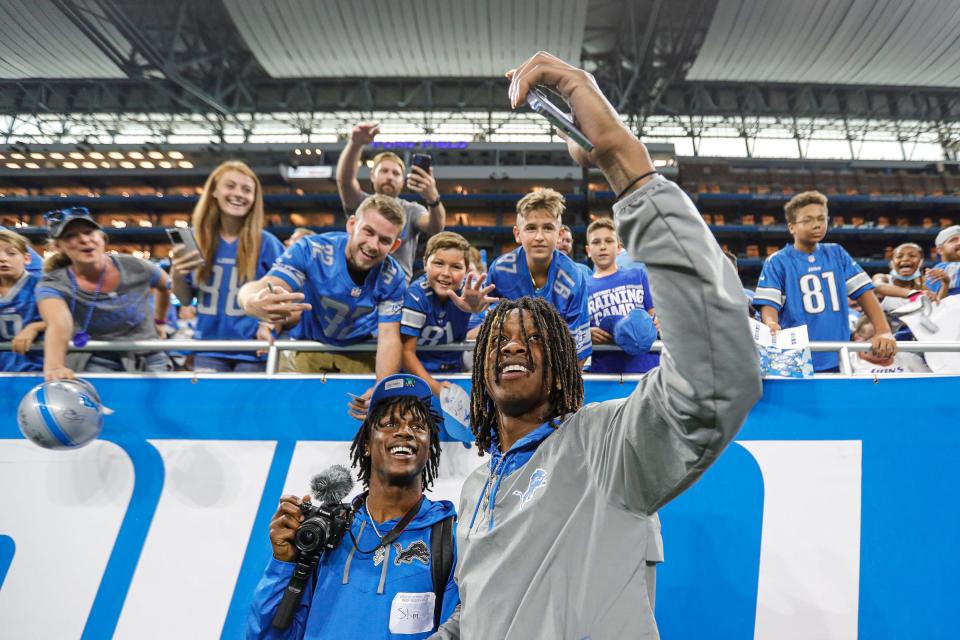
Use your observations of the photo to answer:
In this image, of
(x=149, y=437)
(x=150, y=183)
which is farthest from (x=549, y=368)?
(x=150, y=183)

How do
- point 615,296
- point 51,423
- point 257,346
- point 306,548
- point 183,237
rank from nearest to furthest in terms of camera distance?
1. point 306,548
2. point 51,423
3. point 183,237
4. point 257,346
5. point 615,296

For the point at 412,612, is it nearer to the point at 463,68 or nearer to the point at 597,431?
the point at 597,431

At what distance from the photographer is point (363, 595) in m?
1.93

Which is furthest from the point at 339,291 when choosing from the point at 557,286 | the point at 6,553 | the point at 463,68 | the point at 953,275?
A: the point at 463,68

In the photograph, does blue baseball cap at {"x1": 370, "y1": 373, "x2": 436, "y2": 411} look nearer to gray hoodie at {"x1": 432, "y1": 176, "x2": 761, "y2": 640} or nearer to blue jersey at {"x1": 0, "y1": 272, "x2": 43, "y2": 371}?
gray hoodie at {"x1": 432, "y1": 176, "x2": 761, "y2": 640}

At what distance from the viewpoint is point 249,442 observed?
2.92 m

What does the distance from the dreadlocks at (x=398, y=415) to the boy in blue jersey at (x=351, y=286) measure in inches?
20.6

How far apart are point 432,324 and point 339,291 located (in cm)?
58

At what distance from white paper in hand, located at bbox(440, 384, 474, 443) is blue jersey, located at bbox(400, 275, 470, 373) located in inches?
15.4

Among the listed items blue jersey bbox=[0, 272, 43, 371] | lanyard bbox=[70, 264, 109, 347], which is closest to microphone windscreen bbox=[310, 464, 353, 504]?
lanyard bbox=[70, 264, 109, 347]

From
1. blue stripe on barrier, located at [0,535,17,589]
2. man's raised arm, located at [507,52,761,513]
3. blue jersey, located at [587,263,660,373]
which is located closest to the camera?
man's raised arm, located at [507,52,761,513]

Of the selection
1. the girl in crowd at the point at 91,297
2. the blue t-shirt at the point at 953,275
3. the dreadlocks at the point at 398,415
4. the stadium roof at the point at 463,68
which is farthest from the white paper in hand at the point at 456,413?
the stadium roof at the point at 463,68

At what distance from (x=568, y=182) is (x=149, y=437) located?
22.3 m

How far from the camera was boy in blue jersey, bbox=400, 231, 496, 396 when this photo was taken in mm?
3070
